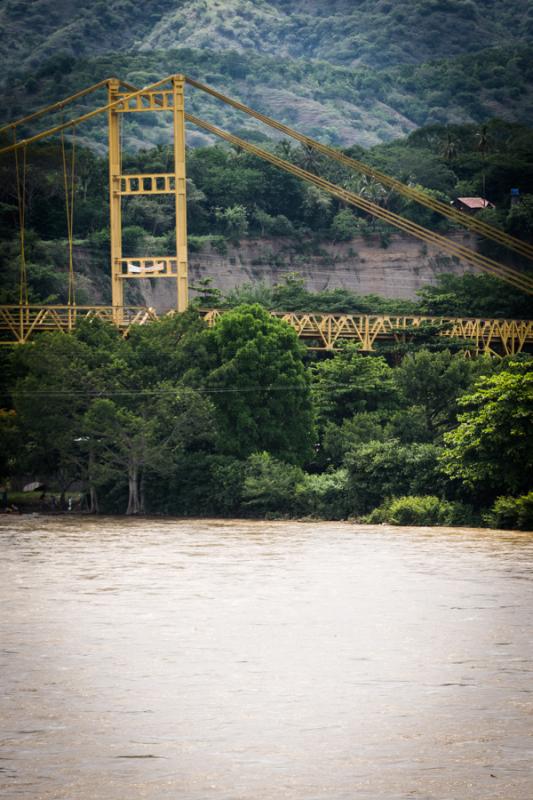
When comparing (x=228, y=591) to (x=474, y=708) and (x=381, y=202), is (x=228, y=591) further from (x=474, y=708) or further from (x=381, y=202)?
(x=381, y=202)

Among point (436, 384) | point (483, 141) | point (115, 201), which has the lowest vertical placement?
point (436, 384)

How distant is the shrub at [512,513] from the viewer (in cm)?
3956

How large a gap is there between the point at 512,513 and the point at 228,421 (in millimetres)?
11207

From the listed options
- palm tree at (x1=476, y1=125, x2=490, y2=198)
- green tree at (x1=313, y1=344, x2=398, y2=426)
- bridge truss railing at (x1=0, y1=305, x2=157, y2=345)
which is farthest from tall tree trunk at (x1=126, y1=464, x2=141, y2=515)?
palm tree at (x1=476, y1=125, x2=490, y2=198)

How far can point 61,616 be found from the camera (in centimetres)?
2605

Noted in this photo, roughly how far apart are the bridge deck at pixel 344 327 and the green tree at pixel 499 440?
47.6 feet

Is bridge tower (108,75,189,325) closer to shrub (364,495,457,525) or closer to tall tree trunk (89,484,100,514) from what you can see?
tall tree trunk (89,484,100,514)

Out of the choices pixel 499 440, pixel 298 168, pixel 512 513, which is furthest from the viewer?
pixel 298 168

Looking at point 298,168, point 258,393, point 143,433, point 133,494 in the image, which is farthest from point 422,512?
point 298,168

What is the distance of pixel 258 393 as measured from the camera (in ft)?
158

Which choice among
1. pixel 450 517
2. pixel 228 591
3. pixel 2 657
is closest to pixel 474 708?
pixel 2 657

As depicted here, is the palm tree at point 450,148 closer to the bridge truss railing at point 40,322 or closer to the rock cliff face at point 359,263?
the rock cliff face at point 359,263

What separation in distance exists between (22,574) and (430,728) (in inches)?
633

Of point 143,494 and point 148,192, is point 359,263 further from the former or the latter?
point 143,494
